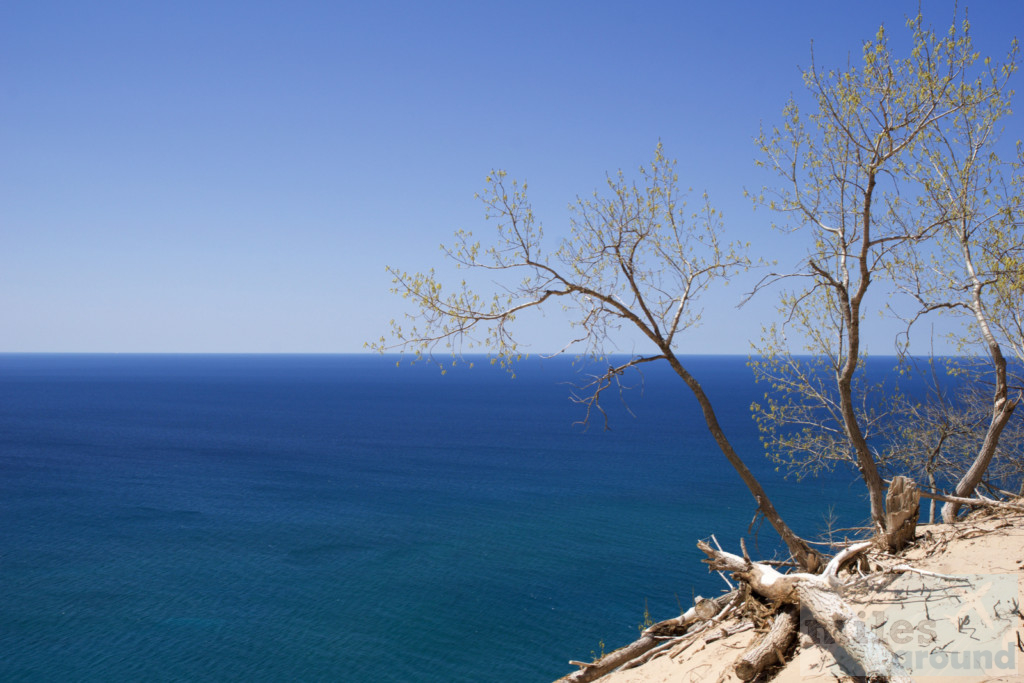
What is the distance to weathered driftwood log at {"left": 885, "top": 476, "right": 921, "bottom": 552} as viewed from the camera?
989cm

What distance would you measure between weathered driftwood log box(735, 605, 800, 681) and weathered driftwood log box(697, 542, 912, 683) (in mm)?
296

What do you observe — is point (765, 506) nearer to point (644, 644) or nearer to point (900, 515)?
point (900, 515)

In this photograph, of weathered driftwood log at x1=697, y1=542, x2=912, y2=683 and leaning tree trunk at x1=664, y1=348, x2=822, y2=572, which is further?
leaning tree trunk at x1=664, y1=348, x2=822, y2=572

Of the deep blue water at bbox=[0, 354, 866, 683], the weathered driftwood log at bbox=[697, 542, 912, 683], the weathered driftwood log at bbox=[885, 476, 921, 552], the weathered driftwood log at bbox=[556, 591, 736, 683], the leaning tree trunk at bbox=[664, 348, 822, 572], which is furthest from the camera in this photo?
the deep blue water at bbox=[0, 354, 866, 683]

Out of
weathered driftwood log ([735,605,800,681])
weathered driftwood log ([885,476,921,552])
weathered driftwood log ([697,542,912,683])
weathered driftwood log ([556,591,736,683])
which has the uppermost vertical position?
weathered driftwood log ([885,476,921,552])

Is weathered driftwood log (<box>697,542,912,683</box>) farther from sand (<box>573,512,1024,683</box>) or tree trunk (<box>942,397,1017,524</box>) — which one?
tree trunk (<box>942,397,1017,524</box>)

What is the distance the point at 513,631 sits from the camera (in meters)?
34.5

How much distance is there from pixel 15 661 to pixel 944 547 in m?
42.2

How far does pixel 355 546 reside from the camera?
159 feet

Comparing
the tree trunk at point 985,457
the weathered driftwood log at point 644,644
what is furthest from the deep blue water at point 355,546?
the tree trunk at point 985,457

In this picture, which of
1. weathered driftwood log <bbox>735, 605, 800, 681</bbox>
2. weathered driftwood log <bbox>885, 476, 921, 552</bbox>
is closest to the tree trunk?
weathered driftwood log <bbox>885, 476, 921, 552</bbox>

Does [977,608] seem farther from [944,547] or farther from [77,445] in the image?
[77,445]

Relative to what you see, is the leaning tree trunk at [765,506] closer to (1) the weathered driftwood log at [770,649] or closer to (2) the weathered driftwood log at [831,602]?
(2) the weathered driftwood log at [831,602]

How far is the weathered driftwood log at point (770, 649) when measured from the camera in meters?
7.34
